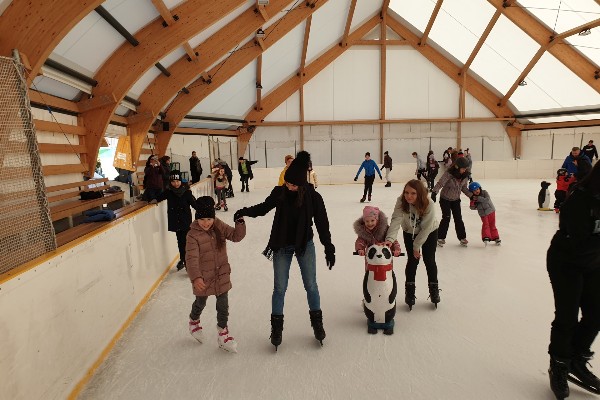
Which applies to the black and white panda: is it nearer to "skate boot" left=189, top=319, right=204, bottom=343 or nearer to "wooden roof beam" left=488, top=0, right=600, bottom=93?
"skate boot" left=189, top=319, right=204, bottom=343

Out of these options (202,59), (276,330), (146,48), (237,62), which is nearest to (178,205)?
(276,330)

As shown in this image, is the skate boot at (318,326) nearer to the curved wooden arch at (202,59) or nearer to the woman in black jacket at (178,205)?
the woman in black jacket at (178,205)

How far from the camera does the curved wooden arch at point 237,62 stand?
11.0 m

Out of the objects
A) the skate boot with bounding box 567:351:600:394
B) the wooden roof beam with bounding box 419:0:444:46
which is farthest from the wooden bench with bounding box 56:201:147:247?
the wooden roof beam with bounding box 419:0:444:46

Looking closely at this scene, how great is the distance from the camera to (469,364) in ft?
7.70

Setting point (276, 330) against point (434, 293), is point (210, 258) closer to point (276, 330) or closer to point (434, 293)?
point (276, 330)

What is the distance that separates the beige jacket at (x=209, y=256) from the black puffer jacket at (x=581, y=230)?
1815mm

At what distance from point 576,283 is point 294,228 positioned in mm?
1563

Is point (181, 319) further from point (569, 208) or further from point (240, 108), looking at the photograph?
point (240, 108)

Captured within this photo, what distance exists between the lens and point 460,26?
1508cm

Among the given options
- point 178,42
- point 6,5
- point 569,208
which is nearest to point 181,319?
point 569,208

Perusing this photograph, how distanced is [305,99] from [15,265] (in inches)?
639

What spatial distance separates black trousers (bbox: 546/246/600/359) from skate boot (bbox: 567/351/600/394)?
1.2 inches

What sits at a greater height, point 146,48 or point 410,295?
point 146,48
